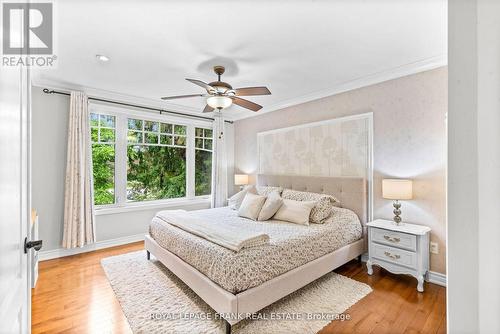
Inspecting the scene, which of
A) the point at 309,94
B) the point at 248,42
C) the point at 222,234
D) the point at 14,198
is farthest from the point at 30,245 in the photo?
the point at 309,94

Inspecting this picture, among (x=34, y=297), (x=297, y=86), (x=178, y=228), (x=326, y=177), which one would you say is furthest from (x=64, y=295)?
(x=297, y=86)

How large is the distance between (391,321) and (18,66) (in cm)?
303

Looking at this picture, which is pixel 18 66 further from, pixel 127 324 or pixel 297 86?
pixel 297 86

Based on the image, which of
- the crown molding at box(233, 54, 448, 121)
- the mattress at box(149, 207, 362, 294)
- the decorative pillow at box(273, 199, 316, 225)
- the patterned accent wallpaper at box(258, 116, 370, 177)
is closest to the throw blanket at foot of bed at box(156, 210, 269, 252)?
the mattress at box(149, 207, 362, 294)

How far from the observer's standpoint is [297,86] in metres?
3.65

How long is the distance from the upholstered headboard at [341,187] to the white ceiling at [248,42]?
1.44m

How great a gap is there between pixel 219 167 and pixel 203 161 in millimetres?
446

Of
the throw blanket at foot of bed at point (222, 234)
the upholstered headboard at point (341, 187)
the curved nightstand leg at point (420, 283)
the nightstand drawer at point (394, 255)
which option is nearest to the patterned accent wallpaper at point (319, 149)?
the upholstered headboard at point (341, 187)

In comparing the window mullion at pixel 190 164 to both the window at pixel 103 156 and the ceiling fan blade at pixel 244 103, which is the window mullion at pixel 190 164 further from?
the ceiling fan blade at pixel 244 103

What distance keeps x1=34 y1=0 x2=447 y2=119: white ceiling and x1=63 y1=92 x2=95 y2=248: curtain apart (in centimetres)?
47

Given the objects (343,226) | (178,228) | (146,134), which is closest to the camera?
(178,228)

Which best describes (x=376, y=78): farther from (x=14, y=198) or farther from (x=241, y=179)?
(x=14, y=198)

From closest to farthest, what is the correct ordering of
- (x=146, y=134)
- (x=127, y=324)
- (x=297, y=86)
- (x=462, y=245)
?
1. (x=462, y=245)
2. (x=127, y=324)
3. (x=297, y=86)
4. (x=146, y=134)

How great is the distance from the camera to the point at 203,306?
2.28 metres
